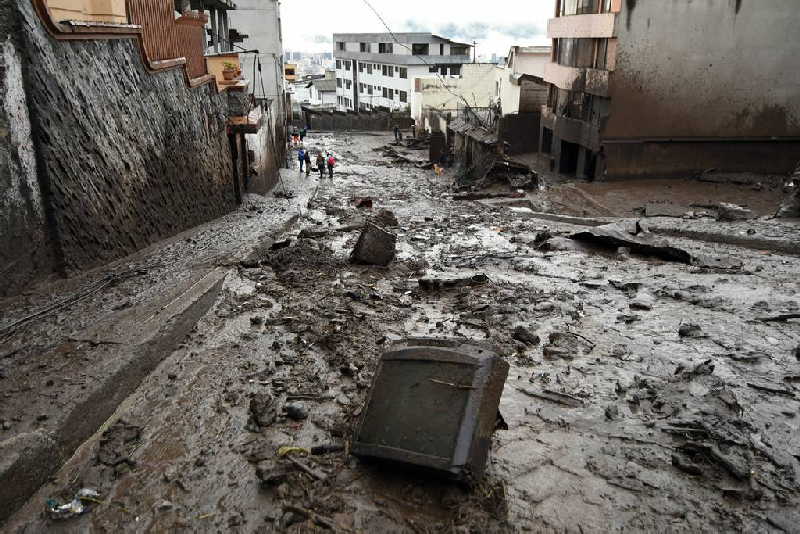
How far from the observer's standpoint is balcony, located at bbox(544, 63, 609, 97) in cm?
1834

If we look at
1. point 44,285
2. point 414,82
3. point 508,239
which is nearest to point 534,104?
point 414,82

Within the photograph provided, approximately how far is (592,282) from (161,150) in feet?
22.9

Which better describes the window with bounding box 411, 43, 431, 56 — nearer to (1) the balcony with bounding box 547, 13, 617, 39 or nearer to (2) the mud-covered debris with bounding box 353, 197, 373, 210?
(1) the balcony with bounding box 547, 13, 617, 39

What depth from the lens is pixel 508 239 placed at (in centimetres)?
1151

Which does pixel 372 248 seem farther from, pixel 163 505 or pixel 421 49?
pixel 421 49

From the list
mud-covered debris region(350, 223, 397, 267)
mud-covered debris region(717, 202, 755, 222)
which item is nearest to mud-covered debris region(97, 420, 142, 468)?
mud-covered debris region(350, 223, 397, 267)

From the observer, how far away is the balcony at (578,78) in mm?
18344

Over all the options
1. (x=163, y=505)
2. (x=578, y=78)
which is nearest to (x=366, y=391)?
(x=163, y=505)

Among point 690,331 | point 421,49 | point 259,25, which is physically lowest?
point 690,331

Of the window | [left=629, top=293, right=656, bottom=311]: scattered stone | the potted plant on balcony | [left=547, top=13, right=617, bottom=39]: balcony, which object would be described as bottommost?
[left=629, top=293, right=656, bottom=311]: scattered stone

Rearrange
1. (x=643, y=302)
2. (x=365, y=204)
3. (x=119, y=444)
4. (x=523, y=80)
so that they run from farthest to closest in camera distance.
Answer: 1. (x=523, y=80)
2. (x=365, y=204)
3. (x=643, y=302)
4. (x=119, y=444)

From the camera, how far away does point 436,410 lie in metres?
3.39

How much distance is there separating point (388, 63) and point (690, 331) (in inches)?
1981

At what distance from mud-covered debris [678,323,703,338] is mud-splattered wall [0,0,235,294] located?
6695mm
